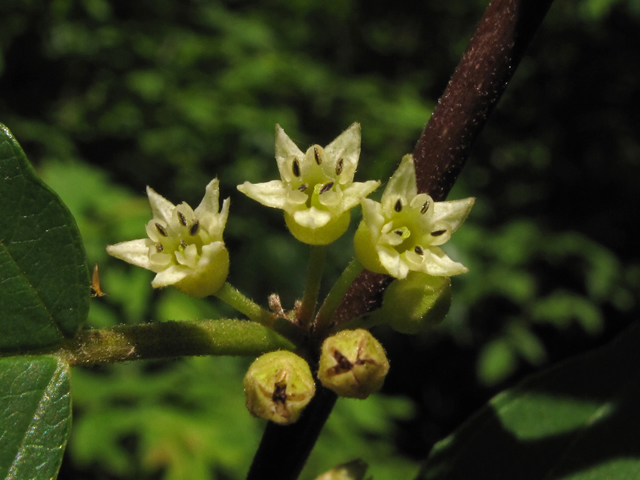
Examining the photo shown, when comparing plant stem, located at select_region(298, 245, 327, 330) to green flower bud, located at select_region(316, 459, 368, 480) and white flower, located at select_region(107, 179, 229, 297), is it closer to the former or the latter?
white flower, located at select_region(107, 179, 229, 297)

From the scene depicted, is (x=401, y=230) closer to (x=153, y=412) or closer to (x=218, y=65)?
(x=153, y=412)

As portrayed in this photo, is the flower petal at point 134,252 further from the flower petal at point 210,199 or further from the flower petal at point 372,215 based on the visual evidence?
the flower petal at point 372,215

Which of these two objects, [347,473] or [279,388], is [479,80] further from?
[347,473]

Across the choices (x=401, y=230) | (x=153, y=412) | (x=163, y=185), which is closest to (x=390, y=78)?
(x=163, y=185)

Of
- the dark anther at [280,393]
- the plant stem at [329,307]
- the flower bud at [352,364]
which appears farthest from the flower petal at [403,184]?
the dark anther at [280,393]

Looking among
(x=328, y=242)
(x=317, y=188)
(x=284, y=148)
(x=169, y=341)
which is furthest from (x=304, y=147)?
(x=169, y=341)

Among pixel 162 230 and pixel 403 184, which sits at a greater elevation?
pixel 403 184
